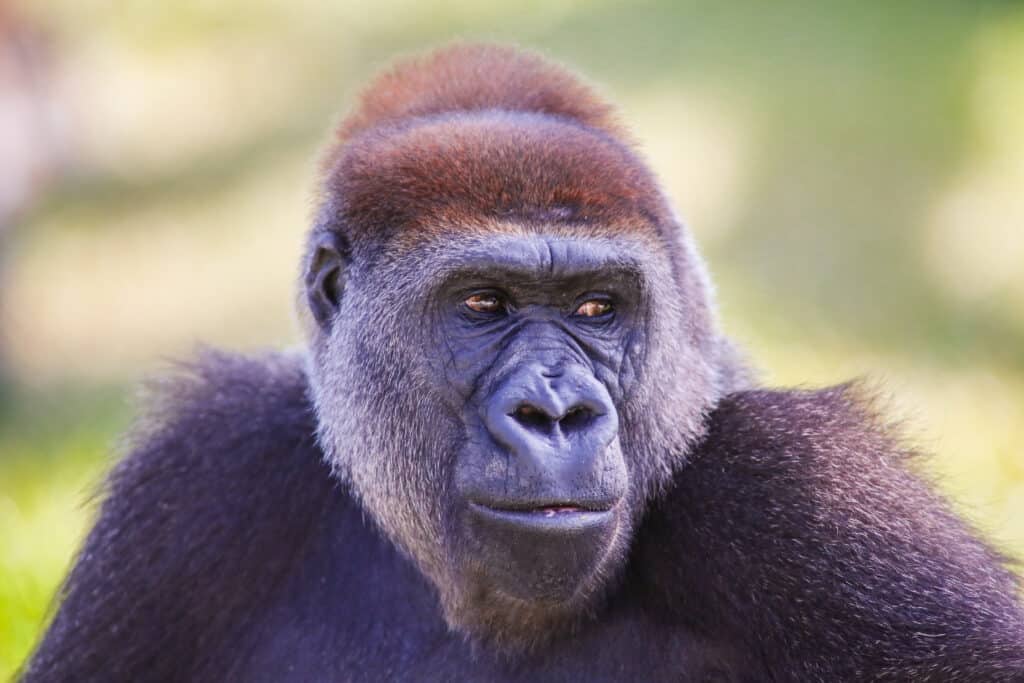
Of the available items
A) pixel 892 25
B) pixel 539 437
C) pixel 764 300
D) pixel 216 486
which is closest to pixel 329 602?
pixel 216 486

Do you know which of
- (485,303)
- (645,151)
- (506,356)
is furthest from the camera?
(645,151)

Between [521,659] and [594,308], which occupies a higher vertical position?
[594,308]

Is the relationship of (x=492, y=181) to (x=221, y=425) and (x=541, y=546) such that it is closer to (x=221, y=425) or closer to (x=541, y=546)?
(x=541, y=546)

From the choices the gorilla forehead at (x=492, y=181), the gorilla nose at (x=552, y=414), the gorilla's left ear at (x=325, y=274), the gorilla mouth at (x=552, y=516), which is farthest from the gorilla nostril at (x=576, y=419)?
the gorilla's left ear at (x=325, y=274)

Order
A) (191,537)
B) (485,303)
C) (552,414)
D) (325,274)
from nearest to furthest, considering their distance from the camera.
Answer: (552,414) < (485,303) < (325,274) < (191,537)

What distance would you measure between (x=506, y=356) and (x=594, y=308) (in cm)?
37

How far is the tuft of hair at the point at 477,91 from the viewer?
544cm

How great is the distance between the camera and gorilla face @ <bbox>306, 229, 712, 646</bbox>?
4.34 metres

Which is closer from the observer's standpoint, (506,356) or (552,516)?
(552,516)

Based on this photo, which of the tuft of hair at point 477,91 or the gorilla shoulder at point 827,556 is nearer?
the gorilla shoulder at point 827,556

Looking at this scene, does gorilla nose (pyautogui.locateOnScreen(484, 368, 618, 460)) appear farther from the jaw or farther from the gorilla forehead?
the gorilla forehead

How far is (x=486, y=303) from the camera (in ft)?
15.5

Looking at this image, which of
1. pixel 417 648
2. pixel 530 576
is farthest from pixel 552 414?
pixel 417 648

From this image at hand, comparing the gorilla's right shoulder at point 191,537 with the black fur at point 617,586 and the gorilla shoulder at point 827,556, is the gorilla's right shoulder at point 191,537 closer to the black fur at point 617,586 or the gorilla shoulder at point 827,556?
the black fur at point 617,586
